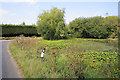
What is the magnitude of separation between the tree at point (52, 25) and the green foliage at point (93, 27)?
268 centimetres

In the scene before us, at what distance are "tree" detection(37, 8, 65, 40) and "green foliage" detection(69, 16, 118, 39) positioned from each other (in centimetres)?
268

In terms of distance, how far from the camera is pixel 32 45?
8.66 metres

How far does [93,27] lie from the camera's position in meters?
17.1

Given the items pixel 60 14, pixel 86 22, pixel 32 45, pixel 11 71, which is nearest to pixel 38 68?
pixel 11 71

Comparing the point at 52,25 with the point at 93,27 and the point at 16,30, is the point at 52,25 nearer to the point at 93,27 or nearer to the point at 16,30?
the point at 93,27

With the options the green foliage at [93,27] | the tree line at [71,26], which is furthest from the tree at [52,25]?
the green foliage at [93,27]

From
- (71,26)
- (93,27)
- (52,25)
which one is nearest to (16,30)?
(52,25)

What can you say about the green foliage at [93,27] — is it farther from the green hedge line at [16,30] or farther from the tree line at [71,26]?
the green hedge line at [16,30]

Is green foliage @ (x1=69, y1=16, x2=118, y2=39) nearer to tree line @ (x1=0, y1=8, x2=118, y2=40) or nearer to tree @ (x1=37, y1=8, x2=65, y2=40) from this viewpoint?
tree line @ (x1=0, y1=8, x2=118, y2=40)

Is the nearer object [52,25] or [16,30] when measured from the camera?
[52,25]

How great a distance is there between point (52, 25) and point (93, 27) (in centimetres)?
693

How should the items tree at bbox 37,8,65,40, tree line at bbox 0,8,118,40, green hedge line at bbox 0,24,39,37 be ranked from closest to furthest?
tree at bbox 37,8,65,40, tree line at bbox 0,8,118,40, green hedge line at bbox 0,24,39,37

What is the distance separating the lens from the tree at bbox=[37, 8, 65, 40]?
14.3 meters

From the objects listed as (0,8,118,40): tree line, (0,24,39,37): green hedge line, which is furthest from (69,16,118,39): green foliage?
(0,24,39,37): green hedge line
